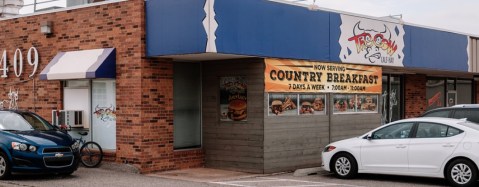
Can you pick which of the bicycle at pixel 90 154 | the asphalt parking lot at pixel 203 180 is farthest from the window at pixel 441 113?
A: the bicycle at pixel 90 154

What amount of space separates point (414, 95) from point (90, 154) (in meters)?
12.4

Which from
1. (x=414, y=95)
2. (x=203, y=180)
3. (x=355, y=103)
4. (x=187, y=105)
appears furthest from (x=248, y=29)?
(x=414, y=95)

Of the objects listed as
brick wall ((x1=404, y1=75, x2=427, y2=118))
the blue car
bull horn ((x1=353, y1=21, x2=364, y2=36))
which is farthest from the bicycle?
brick wall ((x1=404, y1=75, x2=427, y2=118))

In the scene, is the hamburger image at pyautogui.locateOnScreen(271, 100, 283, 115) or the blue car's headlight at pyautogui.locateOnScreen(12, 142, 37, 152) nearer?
the blue car's headlight at pyautogui.locateOnScreen(12, 142, 37, 152)

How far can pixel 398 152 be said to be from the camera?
A: 12867mm

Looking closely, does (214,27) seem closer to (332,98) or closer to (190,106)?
(190,106)

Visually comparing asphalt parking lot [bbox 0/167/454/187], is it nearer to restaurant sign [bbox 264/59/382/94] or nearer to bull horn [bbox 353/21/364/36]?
restaurant sign [bbox 264/59/382/94]

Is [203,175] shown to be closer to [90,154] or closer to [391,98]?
[90,154]

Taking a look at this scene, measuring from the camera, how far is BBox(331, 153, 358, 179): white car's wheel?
13.6 m

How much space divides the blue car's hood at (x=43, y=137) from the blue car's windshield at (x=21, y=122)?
440 mm

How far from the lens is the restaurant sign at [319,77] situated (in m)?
14.9

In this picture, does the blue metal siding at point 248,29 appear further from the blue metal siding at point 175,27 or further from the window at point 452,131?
the window at point 452,131

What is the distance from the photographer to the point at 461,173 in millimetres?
12016

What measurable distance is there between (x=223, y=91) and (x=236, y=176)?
227 centimetres
